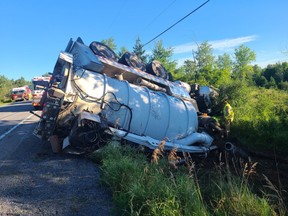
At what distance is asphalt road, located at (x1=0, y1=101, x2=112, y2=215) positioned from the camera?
4250mm

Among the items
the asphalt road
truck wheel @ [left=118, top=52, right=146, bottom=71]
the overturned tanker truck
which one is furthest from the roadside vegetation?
truck wheel @ [left=118, top=52, right=146, bottom=71]

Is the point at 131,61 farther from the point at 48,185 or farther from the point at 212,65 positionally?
the point at 212,65

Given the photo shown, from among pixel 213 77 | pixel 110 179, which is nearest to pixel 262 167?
pixel 110 179

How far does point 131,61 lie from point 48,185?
6.27m

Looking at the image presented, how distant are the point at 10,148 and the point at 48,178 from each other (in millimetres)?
3350

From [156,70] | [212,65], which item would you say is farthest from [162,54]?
[156,70]

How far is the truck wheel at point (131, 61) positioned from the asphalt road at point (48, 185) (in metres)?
4.01

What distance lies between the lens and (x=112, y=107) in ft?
28.7

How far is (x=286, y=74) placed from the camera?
56312 mm

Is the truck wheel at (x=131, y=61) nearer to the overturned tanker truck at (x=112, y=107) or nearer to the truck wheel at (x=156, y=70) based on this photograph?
the overturned tanker truck at (x=112, y=107)

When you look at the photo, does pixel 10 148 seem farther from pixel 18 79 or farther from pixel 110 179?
pixel 18 79

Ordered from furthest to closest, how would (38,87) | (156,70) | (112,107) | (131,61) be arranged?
(156,70) < (131,61) < (38,87) < (112,107)

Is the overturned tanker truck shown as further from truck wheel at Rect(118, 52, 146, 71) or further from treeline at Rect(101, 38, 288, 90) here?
treeline at Rect(101, 38, 288, 90)

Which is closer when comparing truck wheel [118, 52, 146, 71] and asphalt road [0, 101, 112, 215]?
asphalt road [0, 101, 112, 215]
